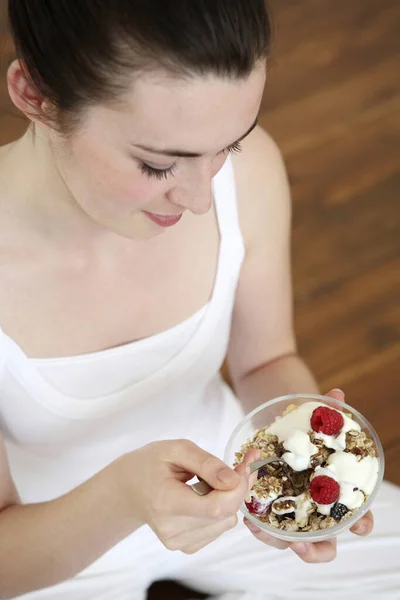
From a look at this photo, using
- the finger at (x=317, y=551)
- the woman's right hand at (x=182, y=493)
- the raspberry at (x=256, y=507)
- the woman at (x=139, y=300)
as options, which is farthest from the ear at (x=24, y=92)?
the finger at (x=317, y=551)

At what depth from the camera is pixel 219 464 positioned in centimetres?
87

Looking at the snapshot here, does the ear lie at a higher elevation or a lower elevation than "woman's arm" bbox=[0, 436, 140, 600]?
higher

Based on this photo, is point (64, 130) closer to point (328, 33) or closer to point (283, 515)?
point (283, 515)

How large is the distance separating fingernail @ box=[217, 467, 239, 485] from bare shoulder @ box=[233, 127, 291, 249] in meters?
0.50

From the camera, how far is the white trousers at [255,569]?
1321 millimetres

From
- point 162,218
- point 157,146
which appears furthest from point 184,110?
point 162,218

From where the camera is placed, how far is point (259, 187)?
4.19 ft

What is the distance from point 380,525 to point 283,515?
41 centimetres

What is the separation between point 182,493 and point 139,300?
1.46 feet

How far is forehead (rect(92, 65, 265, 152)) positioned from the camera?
0.84 metres

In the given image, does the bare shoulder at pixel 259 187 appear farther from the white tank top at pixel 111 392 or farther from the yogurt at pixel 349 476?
the yogurt at pixel 349 476

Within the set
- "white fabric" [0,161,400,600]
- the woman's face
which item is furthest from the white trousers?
the woman's face

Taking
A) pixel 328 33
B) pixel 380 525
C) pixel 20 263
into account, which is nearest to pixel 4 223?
pixel 20 263

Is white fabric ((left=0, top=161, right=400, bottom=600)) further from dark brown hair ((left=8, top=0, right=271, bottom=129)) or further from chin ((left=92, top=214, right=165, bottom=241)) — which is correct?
dark brown hair ((left=8, top=0, right=271, bottom=129))
